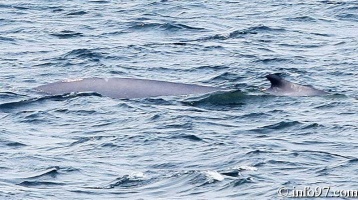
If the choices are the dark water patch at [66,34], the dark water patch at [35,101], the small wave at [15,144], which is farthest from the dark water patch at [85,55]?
the small wave at [15,144]

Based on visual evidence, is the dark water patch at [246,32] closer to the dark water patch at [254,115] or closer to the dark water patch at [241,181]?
the dark water patch at [254,115]

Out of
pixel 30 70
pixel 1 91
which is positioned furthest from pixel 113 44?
pixel 1 91

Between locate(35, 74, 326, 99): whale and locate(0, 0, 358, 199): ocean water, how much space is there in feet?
0.72

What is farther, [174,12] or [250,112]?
[174,12]

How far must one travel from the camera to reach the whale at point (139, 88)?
1714 cm

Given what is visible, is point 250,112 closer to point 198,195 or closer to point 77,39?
point 198,195

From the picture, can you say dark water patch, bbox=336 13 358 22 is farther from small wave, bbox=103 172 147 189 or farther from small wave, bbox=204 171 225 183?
small wave, bbox=103 172 147 189

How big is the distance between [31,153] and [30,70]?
6.40 metres

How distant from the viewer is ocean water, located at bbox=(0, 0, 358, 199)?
1265 cm

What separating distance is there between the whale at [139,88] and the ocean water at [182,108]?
0.22 m

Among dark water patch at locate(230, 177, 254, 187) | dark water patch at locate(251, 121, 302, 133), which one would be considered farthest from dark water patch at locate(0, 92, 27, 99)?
dark water patch at locate(230, 177, 254, 187)

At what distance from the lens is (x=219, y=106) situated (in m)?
16.7

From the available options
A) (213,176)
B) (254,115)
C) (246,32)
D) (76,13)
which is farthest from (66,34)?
(213,176)

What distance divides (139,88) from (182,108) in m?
1.10
